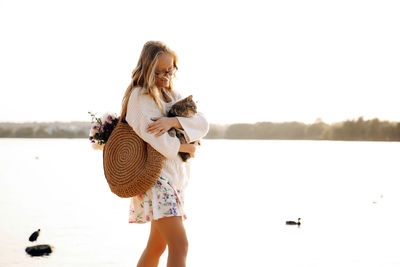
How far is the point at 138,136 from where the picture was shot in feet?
11.2

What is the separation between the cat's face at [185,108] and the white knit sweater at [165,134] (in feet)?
0.12

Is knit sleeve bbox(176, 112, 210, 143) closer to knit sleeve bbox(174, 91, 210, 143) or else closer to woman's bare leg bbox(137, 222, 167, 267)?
knit sleeve bbox(174, 91, 210, 143)

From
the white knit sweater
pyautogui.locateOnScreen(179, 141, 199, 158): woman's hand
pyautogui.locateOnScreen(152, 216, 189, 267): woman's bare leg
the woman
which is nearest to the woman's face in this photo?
the woman

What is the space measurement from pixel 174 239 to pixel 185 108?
80 centimetres

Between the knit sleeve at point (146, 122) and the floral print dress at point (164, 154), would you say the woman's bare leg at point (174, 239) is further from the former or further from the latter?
the knit sleeve at point (146, 122)

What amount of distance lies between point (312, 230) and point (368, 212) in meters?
3.12

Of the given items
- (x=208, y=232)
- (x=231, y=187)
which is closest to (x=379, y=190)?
(x=231, y=187)

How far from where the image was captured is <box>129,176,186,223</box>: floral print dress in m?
3.30

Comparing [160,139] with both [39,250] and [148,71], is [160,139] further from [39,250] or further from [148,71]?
[39,250]

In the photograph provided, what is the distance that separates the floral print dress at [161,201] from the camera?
330 cm

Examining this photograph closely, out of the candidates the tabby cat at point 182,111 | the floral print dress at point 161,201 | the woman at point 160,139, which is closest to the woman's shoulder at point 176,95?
the woman at point 160,139

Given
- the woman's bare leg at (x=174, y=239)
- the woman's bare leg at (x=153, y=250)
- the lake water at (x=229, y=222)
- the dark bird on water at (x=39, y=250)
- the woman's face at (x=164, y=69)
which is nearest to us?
the woman's bare leg at (x=174, y=239)

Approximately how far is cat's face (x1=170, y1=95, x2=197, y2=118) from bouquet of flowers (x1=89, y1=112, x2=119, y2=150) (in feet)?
1.37

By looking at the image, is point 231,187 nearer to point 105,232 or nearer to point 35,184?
point 35,184
